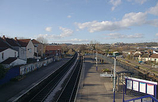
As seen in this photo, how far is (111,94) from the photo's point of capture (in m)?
12.0

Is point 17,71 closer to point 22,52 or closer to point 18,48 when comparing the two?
point 18,48

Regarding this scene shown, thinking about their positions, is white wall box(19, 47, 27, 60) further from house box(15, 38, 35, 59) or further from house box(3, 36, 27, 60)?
house box(15, 38, 35, 59)

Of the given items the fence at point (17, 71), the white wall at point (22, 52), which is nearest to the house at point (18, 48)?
the white wall at point (22, 52)

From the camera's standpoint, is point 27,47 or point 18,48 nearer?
point 18,48

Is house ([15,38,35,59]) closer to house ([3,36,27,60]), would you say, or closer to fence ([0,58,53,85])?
house ([3,36,27,60])

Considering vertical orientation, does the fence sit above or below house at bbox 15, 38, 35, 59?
Answer: below

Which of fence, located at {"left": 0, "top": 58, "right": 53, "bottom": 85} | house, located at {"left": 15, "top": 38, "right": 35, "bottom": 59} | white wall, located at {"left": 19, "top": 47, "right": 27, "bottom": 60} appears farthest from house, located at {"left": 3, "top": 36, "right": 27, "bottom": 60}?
fence, located at {"left": 0, "top": 58, "right": 53, "bottom": 85}

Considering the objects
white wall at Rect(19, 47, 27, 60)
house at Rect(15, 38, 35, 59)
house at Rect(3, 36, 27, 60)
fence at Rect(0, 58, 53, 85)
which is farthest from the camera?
house at Rect(15, 38, 35, 59)

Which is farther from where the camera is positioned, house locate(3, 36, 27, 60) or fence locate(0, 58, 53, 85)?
house locate(3, 36, 27, 60)

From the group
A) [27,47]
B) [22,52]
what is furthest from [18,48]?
[27,47]

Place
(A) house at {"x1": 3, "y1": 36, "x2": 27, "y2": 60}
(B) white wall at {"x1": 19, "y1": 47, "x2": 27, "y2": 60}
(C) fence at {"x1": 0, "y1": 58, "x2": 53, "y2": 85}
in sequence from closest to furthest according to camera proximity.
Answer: (C) fence at {"x1": 0, "y1": 58, "x2": 53, "y2": 85} → (A) house at {"x1": 3, "y1": 36, "x2": 27, "y2": 60} → (B) white wall at {"x1": 19, "y1": 47, "x2": 27, "y2": 60}

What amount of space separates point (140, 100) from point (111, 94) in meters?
4.76

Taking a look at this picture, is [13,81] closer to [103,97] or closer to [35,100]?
[35,100]

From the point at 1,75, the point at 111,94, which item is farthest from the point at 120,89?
the point at 1,75
